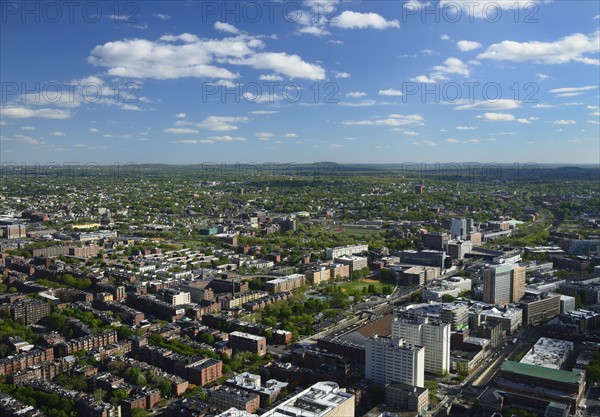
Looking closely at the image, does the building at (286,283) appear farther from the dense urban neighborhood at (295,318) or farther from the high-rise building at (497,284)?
the high-rise building at (497,284)

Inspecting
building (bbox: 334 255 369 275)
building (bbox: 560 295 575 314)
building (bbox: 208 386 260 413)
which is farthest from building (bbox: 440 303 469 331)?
building (bbox: 334 255 369 275)

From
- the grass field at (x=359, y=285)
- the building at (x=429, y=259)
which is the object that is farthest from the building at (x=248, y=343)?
the building at (x=429, y=259)

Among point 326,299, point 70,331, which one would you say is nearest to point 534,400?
point 326,299

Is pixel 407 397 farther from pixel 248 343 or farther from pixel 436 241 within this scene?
pixel 436 241

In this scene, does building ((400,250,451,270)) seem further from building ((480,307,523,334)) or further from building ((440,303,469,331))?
building ((440,303,469,331))

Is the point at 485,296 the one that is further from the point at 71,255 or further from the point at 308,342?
the point at 71,255

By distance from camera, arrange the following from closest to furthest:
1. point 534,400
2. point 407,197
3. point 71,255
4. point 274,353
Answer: point 534,400
point 274,353
point 71,255
point 407,197
